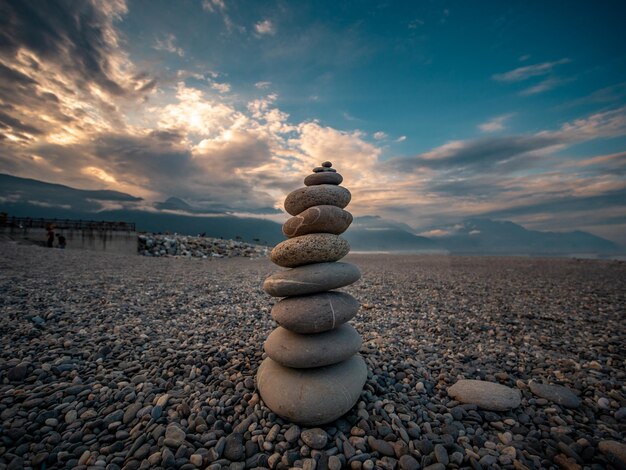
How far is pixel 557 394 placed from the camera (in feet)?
16.0

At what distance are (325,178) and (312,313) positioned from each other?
96.7 inches

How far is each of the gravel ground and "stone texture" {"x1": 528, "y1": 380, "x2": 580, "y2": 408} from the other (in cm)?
11

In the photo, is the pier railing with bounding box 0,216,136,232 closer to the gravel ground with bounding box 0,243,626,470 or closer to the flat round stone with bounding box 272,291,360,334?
the gravel ground with bounding box 0,243,626,470

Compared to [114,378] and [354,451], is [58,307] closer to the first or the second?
[114,378]

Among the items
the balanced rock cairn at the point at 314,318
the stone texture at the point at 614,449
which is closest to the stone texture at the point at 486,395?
the stone texture at the point at 614,449

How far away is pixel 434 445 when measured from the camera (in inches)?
147

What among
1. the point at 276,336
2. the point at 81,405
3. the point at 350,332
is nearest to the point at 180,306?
the point at 81,405

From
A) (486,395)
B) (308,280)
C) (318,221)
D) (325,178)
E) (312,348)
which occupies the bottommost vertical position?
(486,395)

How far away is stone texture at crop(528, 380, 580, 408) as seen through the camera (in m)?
4.71

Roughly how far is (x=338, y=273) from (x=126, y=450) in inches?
147

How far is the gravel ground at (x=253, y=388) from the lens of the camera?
3555 mm

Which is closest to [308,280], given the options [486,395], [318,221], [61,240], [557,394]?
[318,221]

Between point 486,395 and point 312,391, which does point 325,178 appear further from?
Result: point 486,395

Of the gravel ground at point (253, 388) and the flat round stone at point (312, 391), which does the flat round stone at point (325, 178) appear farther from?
the gravel ground at point (253, 388)
